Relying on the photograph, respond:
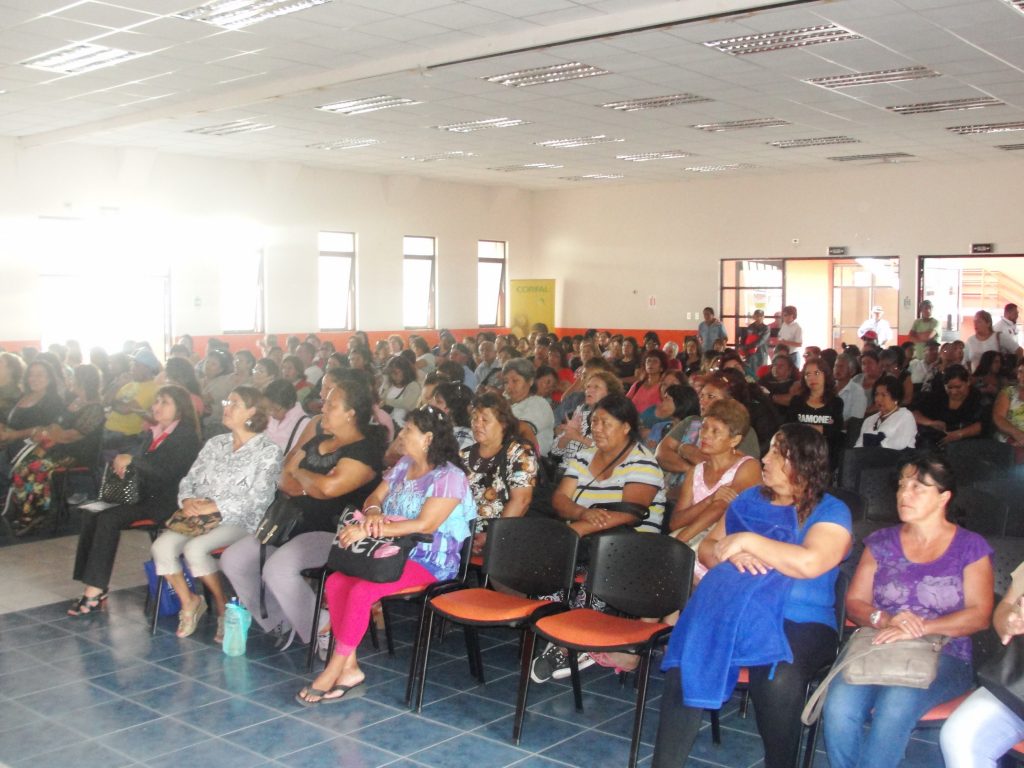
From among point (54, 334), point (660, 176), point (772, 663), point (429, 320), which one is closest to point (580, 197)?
point (660, 176)

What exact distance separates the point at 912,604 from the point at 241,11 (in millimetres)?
6022

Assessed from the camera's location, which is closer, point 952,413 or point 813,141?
point 952,413

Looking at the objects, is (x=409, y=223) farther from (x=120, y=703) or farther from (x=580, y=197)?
(x=120, y=703)

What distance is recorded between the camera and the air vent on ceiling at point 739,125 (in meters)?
11.6

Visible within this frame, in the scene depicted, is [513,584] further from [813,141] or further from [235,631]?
[813,141]

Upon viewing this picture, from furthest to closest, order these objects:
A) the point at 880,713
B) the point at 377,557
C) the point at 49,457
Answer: the point at 49,457 → the point at 377,557 → the point at 880,713

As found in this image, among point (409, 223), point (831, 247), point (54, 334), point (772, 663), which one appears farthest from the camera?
point (409, 223)

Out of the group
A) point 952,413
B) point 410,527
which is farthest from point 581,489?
point 952,413

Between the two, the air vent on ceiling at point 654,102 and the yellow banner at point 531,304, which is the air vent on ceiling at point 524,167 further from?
the air vent on ceiling at point 654,102

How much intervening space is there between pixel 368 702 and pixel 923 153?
40.8 ft

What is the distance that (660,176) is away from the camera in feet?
55.7

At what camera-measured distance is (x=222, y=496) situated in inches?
208

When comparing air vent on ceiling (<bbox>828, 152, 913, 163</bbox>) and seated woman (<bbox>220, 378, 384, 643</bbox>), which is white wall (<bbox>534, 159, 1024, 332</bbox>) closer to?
air vent on ceiling (<bbox>828, 152, 913, 163</bbox>)

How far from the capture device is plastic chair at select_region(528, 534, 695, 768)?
147 inches
